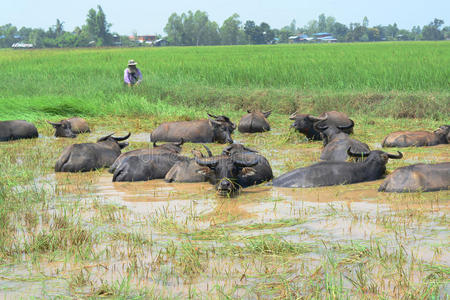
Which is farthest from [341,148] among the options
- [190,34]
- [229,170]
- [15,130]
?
[190,34]

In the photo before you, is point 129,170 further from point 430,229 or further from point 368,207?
point 430,229

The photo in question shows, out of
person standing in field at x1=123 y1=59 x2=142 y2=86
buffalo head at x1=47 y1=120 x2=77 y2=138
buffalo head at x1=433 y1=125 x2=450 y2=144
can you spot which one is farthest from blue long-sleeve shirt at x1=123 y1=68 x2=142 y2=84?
buffalo head at x1=433 y1=125 x2=450 y2=144

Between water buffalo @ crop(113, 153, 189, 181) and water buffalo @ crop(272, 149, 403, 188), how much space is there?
1.48m

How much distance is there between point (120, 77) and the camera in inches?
780

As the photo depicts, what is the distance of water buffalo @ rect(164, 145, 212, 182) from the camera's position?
7234 mm

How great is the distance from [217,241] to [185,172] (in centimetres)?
261

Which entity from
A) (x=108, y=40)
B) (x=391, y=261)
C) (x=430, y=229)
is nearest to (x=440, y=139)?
(x=430, y=229)

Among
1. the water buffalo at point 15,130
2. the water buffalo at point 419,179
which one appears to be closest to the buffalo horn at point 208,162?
the water buffalo at point 419,179

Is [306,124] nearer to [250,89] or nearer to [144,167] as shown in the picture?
[144,167]

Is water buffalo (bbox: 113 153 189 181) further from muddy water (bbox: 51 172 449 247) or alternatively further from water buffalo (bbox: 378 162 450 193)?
water buffalo (bbox: 378 162 450 193)

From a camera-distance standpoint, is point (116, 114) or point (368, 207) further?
point (116, 114)

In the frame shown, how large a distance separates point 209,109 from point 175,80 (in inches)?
162

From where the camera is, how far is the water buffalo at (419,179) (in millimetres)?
6148

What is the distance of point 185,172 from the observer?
23.9 feet
